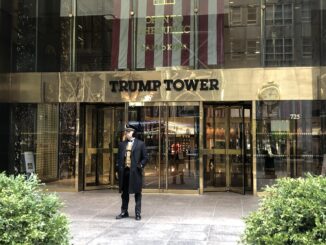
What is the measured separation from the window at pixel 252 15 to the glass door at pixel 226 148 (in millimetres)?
2483

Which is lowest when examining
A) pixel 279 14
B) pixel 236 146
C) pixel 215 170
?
pixel 215 170

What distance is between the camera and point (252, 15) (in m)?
14.0

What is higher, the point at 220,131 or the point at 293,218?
the point at 220,131

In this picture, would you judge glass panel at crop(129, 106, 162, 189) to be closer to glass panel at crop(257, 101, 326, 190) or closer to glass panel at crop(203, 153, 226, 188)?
glass panel at crop(203, 153, 226, 188)

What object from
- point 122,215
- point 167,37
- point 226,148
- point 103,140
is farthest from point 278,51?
point 122,215

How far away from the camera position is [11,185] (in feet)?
16.1

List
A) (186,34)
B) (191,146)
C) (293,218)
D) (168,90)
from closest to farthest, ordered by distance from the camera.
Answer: (293,218), (191,146), (168,90), (186,34)

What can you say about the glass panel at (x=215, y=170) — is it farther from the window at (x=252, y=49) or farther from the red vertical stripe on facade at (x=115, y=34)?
the red vertical stripe on facade at (x=115, y=34)

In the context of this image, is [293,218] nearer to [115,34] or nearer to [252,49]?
[252,49]

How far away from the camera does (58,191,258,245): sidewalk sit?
26.1ft

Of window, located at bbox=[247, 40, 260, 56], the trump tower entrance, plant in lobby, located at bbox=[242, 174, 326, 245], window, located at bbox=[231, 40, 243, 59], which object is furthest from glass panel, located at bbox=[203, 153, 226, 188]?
plant in lobby, located at bbox=[242, 174, 326, 245]

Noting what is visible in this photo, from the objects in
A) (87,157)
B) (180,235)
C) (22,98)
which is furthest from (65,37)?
(180,235)

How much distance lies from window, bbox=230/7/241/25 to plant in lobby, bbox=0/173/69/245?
10.2 meters

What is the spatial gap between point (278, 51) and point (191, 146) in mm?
3695
